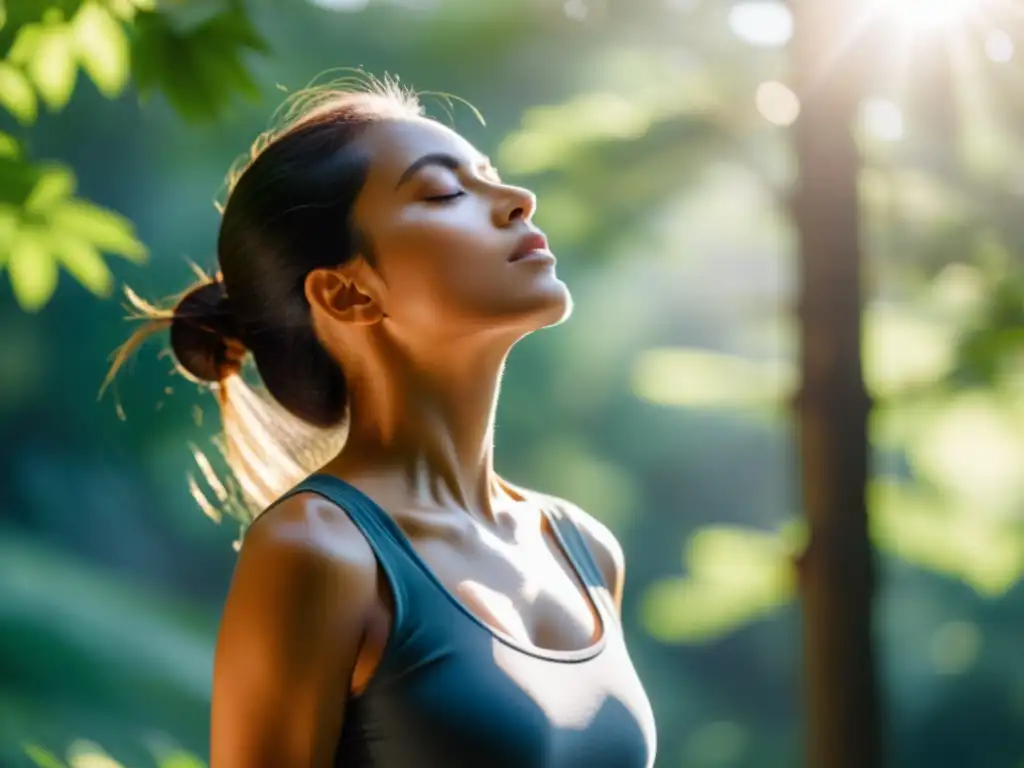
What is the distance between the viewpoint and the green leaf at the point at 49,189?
5.44 ft

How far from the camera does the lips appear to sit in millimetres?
1146

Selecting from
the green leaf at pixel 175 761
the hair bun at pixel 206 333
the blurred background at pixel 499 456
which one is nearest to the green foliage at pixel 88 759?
the green leaf at pixel 175 761

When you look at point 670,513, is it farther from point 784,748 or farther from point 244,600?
point 244,600

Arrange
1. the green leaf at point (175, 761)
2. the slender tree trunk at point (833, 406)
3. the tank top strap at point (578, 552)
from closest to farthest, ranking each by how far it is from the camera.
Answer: the tank top strap at point (578, 552), the green leaf at point (175, 761), the slender tree trunk at point (833, 406)

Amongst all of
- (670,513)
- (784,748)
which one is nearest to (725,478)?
(670,513)

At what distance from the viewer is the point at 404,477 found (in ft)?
3.80

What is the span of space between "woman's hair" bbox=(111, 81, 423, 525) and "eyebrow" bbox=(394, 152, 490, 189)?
4 cm

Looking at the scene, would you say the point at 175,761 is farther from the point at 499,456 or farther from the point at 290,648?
the point at 499,456

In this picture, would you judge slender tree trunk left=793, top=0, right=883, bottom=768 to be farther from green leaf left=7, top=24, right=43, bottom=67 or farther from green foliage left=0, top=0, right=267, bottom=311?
green leaf left=7, top=24, right=43, bottom=67

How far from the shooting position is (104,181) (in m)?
5.62

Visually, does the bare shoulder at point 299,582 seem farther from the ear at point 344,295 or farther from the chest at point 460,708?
the ear at point 344,295

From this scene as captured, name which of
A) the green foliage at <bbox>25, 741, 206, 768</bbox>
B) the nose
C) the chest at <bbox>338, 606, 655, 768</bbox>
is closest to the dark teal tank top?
the chest at <bbox>338, 606, 655, 768</bbox>

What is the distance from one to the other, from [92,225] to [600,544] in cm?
83

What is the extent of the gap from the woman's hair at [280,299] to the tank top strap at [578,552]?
8.5 inches
